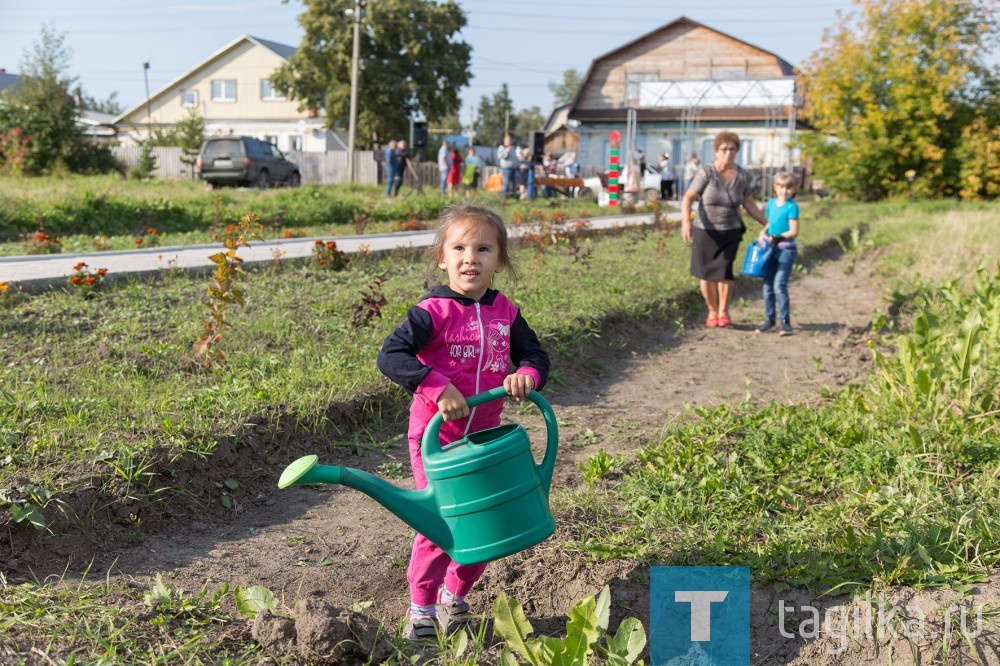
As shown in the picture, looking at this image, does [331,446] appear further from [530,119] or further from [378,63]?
[530,119]

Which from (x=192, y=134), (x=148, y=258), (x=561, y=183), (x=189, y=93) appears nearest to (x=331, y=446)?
(x=148, y=258)

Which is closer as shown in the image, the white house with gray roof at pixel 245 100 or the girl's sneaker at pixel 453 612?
the girl's sneaker at pixel 453 612

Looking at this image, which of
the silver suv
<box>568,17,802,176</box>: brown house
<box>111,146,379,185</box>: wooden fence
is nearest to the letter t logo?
the silver suv

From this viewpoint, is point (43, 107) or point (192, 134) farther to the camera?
point (192, 134)

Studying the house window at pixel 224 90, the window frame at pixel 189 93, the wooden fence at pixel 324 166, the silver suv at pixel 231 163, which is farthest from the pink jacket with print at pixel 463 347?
the window frame at pixel 189 93

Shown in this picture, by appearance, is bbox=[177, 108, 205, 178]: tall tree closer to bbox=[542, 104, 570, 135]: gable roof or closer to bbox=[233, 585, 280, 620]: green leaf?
bbox=[542, 104, 570, 135]: gable roof

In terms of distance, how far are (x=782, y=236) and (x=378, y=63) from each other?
3755cm

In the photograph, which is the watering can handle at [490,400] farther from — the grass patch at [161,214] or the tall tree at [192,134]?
the tall tree at [192,134]

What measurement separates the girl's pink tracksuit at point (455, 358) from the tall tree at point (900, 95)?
2886 cm

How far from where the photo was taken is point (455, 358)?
2.92m

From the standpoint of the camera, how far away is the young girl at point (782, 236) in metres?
7.88

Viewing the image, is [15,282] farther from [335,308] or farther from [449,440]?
[449,440]

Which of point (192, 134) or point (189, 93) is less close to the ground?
point (189, 93)

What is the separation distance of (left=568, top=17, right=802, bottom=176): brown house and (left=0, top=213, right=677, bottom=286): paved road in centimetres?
2917
